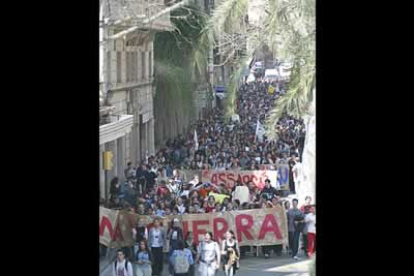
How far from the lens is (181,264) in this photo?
27.9 ft

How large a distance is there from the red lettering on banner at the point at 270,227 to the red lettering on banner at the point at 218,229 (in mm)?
335

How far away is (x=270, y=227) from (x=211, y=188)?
66cm

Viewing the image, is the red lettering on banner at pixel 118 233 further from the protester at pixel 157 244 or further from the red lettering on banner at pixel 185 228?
the red lettering on banner at pixel 185 228

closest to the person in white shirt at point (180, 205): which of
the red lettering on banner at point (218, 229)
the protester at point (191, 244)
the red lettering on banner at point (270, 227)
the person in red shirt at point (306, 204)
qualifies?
the protester at point (191, 244)

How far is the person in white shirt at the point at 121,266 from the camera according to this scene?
8.40 metres

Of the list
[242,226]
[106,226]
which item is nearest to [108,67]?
[106,226]
